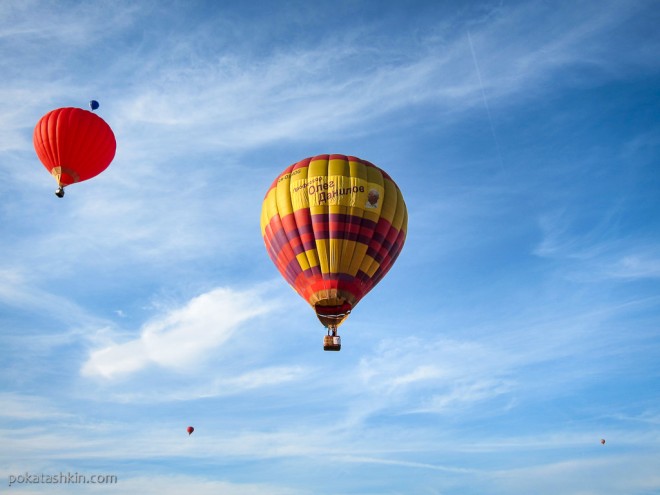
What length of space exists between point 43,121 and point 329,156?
51.7ft

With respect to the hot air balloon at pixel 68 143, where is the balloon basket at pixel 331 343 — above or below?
below

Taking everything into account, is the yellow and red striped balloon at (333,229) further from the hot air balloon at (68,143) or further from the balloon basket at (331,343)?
the hot air balloon at (68,143)

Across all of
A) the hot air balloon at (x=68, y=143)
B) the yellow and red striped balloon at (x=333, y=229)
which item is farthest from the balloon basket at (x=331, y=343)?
the hot air balloon at (x=68, y=143)

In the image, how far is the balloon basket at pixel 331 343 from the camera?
32.7 m

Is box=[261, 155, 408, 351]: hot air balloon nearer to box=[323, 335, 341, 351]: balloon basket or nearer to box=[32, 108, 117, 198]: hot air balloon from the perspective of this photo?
box=[323, 335, 341, 351]: balloon basket

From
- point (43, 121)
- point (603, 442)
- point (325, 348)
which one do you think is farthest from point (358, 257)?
point (603, 442)

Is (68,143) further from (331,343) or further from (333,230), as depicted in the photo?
(331,343)

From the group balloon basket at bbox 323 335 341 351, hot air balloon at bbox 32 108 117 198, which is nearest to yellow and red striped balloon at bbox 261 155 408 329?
balloon basket at bbox 323 335 341 351

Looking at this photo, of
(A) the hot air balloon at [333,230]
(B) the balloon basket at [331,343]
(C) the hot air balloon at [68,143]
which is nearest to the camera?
(B) the balloon basket at [331,343]

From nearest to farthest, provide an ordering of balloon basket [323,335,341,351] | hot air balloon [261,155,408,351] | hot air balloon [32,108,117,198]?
balloon basket [323,335,341,351] < hot air balloon [261,155,408,351] < hot air balloon [32,108,117,198]

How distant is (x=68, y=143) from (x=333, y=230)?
49.9ft

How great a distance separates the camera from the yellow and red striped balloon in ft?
109

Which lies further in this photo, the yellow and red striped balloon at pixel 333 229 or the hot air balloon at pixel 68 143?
the hot air balloon at pixel 68 143

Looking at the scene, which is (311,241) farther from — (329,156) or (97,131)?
(97,131)
